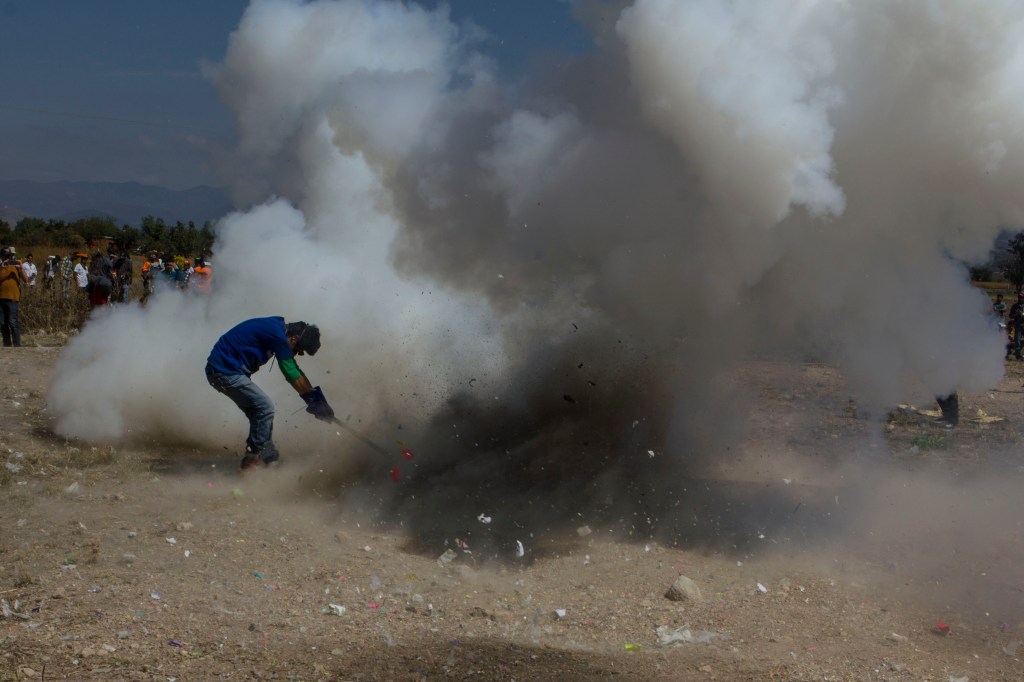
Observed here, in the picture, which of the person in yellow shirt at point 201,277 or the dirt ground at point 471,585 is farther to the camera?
the person in yellow shirt at point 201,277

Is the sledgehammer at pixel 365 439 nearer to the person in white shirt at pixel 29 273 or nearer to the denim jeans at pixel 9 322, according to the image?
the denim jeans at pixel 9 322

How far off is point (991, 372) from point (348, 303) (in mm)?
5457

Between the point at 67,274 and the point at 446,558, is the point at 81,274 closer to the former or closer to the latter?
the point at 67,274

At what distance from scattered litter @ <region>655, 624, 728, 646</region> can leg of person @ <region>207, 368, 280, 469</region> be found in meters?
3.46

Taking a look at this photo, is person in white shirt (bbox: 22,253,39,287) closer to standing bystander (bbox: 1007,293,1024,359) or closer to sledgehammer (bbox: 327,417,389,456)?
sledgehammer (bbox: 327,417,389,456)

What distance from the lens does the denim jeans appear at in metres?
12.9

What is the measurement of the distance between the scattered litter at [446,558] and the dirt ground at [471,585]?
0.06 m

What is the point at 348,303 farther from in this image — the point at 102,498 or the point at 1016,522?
the point at 1016,522

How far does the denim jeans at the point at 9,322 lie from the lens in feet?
42.4

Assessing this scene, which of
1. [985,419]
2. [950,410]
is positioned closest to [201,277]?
[950,410]

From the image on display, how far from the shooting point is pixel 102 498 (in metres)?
6.52

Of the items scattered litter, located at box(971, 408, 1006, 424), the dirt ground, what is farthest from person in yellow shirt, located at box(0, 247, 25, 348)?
scattered litter, located at box(971, 408, 1006, 424)

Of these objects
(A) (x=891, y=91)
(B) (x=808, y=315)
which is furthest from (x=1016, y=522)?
(A) (x=891, y=91)

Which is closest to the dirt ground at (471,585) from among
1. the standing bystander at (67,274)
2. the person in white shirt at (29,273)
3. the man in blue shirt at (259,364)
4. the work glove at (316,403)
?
the man in blue shirt at (259,364)
